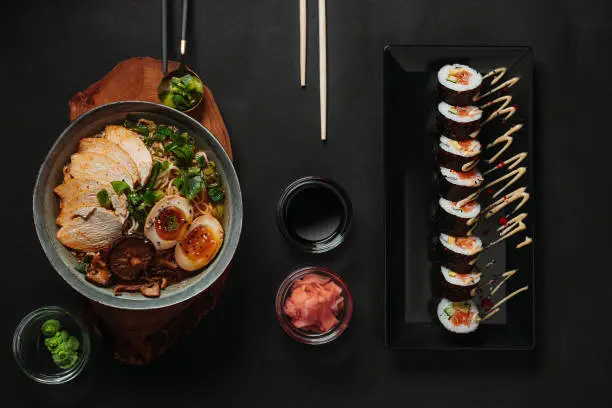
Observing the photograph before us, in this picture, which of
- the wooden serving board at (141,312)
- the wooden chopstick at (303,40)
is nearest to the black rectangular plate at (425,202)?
the wooden chopstick at (303,40)

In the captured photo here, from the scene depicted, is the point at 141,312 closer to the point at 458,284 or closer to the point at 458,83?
the point at 458,284

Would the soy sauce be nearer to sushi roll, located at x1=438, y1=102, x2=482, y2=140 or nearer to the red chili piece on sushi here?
the red chili piece on sushi

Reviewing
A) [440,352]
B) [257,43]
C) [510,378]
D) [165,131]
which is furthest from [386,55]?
[510,378]

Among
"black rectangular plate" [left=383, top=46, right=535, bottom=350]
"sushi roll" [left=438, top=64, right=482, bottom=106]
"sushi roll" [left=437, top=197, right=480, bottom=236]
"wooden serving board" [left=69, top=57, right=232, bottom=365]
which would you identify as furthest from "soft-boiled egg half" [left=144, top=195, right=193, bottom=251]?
"sushi roll" [left=438, top=64, right=482, bottom=106]

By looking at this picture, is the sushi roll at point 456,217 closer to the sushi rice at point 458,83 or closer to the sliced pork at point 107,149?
the sushi rice at point 458,83

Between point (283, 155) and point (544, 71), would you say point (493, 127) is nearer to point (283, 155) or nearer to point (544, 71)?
point (544, 71)

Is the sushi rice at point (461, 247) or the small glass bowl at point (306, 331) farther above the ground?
the sushi rice at point (461, 247)

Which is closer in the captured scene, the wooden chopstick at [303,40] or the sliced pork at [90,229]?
the sliced pork at [90,229]
